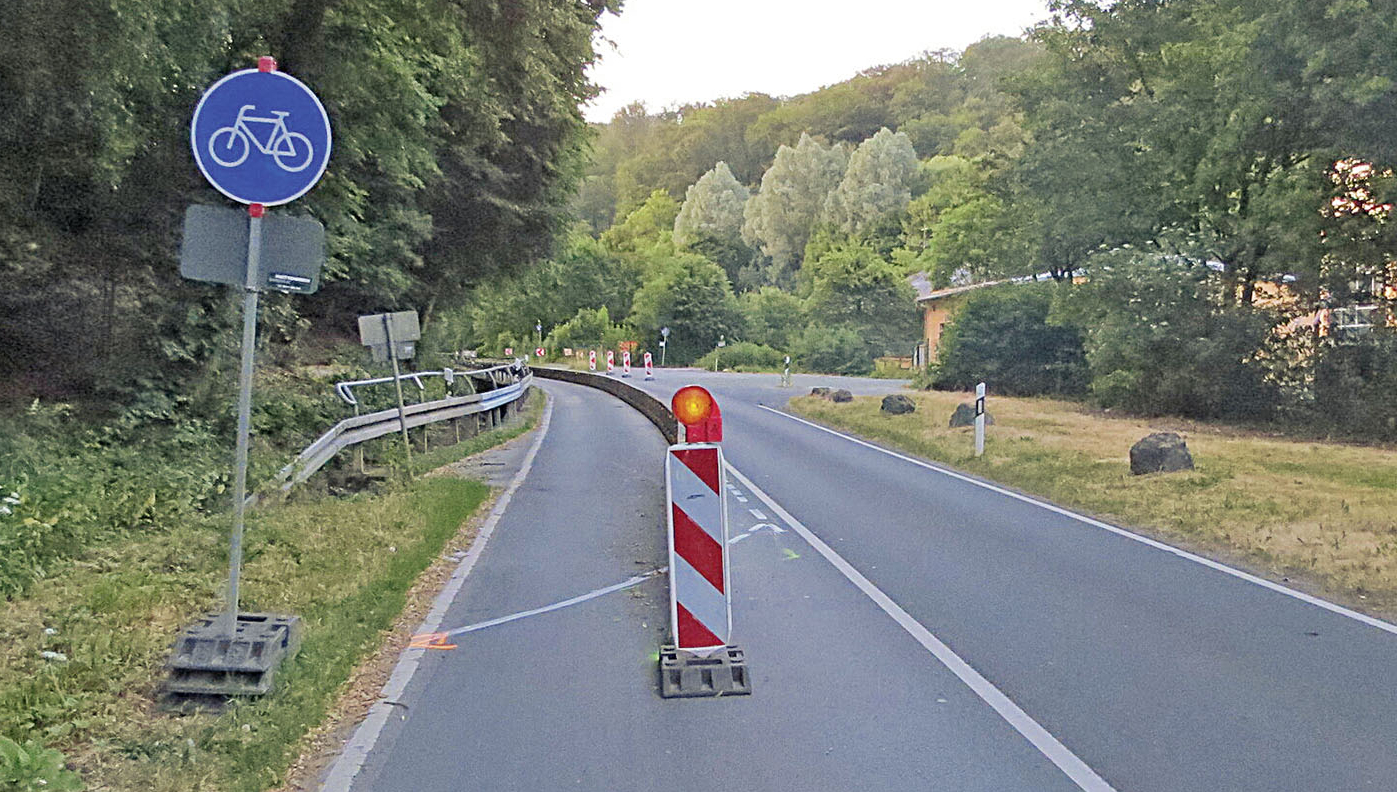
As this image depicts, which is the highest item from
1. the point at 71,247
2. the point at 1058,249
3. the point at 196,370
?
the point at 1058,249

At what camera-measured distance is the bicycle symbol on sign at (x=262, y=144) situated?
5.87 m

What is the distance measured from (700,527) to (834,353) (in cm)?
6329

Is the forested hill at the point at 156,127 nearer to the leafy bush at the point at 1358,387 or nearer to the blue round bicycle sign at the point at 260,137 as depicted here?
the blue round bicycle sign at the point at 260,137

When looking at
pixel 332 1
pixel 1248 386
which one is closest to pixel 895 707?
pixel 332 1

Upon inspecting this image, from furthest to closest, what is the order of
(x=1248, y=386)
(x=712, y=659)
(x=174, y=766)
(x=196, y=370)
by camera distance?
1. (x=1248, y=386)
2. (x=196, y=370)
3. (x=712, y=659)
4. (x=174, y=766)

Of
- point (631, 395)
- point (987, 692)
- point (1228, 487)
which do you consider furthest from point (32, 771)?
point (631, 395)

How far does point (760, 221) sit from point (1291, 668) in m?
93.3

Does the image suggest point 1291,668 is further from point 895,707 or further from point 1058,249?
point 1058,249

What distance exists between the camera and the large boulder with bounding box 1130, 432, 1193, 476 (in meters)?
15.6

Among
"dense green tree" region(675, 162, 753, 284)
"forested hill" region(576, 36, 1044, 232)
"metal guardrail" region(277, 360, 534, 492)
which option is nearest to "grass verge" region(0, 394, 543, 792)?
"metal guardrail" region(277, 360, 534, 492)

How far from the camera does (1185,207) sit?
87.4 feet

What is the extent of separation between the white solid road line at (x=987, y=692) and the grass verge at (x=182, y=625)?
3.31 meters

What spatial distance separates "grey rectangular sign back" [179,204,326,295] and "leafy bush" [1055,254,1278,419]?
22.3 metres

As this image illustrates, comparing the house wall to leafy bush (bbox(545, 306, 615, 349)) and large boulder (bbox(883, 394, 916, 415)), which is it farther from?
leafy bush (bbox(545, 306, 615, 349))
